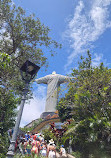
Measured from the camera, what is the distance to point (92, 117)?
400 inches

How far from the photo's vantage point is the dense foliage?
8.80m

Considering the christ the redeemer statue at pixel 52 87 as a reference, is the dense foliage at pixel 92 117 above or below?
below

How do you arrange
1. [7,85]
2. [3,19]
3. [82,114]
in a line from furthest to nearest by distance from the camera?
[3,19]
[7,85]
[82,114]

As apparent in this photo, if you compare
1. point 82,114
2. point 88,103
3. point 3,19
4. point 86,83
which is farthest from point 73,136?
point 3,19

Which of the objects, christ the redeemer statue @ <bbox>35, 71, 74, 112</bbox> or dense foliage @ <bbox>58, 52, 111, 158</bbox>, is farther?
christ the redeemer statue @ <bbox>35, 71, 74, 112</bbox>

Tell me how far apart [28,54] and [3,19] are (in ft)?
13.7

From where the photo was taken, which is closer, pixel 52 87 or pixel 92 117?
pixel 92 117

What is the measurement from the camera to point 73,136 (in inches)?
413

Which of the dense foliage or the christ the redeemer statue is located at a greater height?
the christ the redeemer statue

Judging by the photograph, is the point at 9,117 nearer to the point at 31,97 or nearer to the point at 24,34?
the point at 31,97

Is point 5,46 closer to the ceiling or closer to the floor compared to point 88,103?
closer to the ceiling

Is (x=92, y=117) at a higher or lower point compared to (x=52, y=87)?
lower

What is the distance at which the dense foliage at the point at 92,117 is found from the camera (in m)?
8.80

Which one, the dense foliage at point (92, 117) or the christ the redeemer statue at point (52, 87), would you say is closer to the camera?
the dense foliage at point (92, 117)
